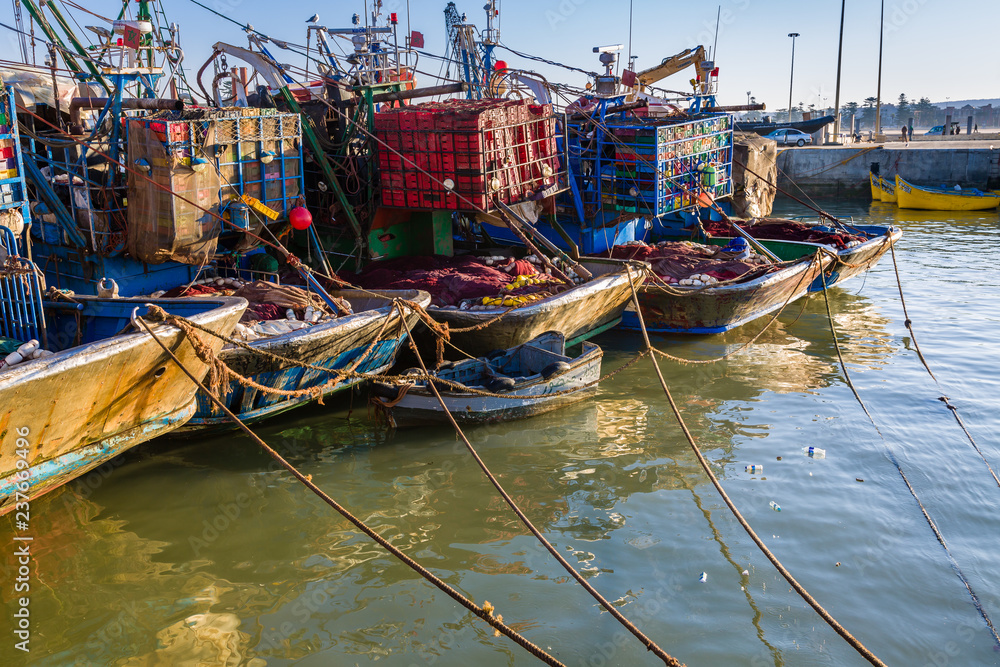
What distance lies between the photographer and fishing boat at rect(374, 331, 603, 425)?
26.2ft

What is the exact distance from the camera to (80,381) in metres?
5.37

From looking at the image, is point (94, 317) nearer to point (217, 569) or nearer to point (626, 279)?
point (217, 569)

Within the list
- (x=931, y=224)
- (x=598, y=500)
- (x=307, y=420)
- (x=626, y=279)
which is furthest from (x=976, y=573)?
(x=931, y=224)

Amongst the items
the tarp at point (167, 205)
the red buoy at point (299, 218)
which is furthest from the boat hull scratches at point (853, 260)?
the tarp at point (167, 205)

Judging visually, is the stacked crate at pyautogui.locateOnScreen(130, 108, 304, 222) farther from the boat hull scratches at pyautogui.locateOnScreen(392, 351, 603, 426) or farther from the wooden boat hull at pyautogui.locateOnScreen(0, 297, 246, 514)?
the boat hull scratches at pyautogui.locateOnScreen(392, 351, 603, 426)

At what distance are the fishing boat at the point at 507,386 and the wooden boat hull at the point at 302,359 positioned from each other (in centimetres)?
49

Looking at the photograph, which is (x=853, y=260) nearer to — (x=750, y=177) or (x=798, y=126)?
(x=750, y=177)

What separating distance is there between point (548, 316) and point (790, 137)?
29.9 m

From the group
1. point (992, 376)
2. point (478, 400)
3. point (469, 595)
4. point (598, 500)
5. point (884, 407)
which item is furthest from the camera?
point (992, 376)

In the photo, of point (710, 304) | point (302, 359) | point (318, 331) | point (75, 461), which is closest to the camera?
→ point (75, 461)

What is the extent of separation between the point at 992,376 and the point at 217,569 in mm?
9132

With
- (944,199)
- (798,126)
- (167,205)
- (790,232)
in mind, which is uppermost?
(798,126)

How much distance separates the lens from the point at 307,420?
8531 millimetres

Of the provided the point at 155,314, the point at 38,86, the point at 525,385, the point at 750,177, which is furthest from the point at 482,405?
Answer: the point at 38,86
